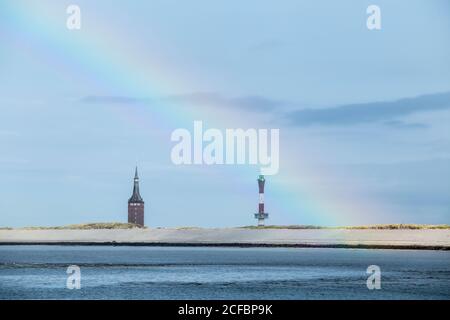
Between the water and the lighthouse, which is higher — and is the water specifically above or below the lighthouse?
below

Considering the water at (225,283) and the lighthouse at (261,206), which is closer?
the water at (225,283)

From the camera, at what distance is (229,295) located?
6456cm

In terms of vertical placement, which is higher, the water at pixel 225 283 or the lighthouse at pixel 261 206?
the lighthouse at pixel 261 206

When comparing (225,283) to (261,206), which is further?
(261,206)

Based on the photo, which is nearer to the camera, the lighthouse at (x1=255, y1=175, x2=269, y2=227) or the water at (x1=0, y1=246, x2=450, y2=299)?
the water at (x1=0, y1=246, x2=450, y2=299)
